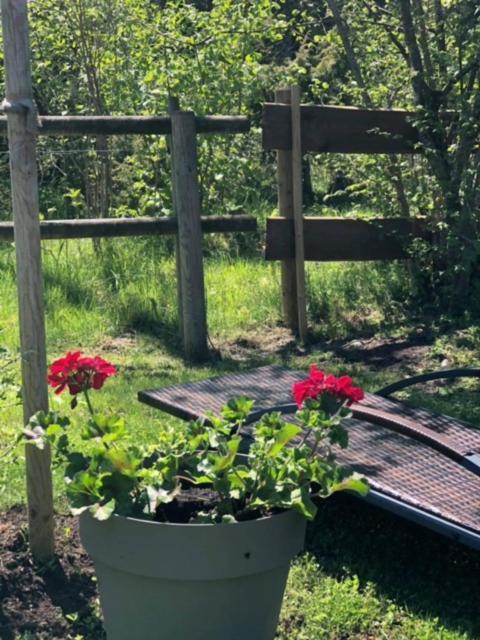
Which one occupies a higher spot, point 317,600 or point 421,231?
point 421,231

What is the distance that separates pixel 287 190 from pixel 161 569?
17.0 feet

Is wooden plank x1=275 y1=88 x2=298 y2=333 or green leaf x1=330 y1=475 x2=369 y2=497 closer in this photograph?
green leaf x1=330 y1=475 x2=369 y2=497

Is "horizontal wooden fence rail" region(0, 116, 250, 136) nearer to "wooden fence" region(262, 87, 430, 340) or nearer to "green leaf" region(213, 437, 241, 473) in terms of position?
"wooden fence" region(262, 87, 430, 340)

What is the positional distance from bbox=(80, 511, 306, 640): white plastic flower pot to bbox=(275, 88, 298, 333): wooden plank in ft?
15.9

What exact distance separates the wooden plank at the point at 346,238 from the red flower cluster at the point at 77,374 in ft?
14.6

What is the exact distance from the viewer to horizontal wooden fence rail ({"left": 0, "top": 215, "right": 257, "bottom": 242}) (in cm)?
652

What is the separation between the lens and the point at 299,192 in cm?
754

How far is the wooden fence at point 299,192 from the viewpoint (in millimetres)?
7531

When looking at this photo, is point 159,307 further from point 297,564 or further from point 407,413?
point 297,564

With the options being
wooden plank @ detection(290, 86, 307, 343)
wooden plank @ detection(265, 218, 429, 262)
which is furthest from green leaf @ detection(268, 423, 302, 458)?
wooden plank @ detection(265, 218, 429, 262)

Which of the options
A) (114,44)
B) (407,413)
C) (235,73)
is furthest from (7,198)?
(407,413)

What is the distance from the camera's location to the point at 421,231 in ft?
26.6

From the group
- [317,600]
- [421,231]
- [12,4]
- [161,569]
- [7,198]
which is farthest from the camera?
[7,198]

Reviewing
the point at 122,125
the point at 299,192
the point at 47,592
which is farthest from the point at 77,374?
the point at 299,192
